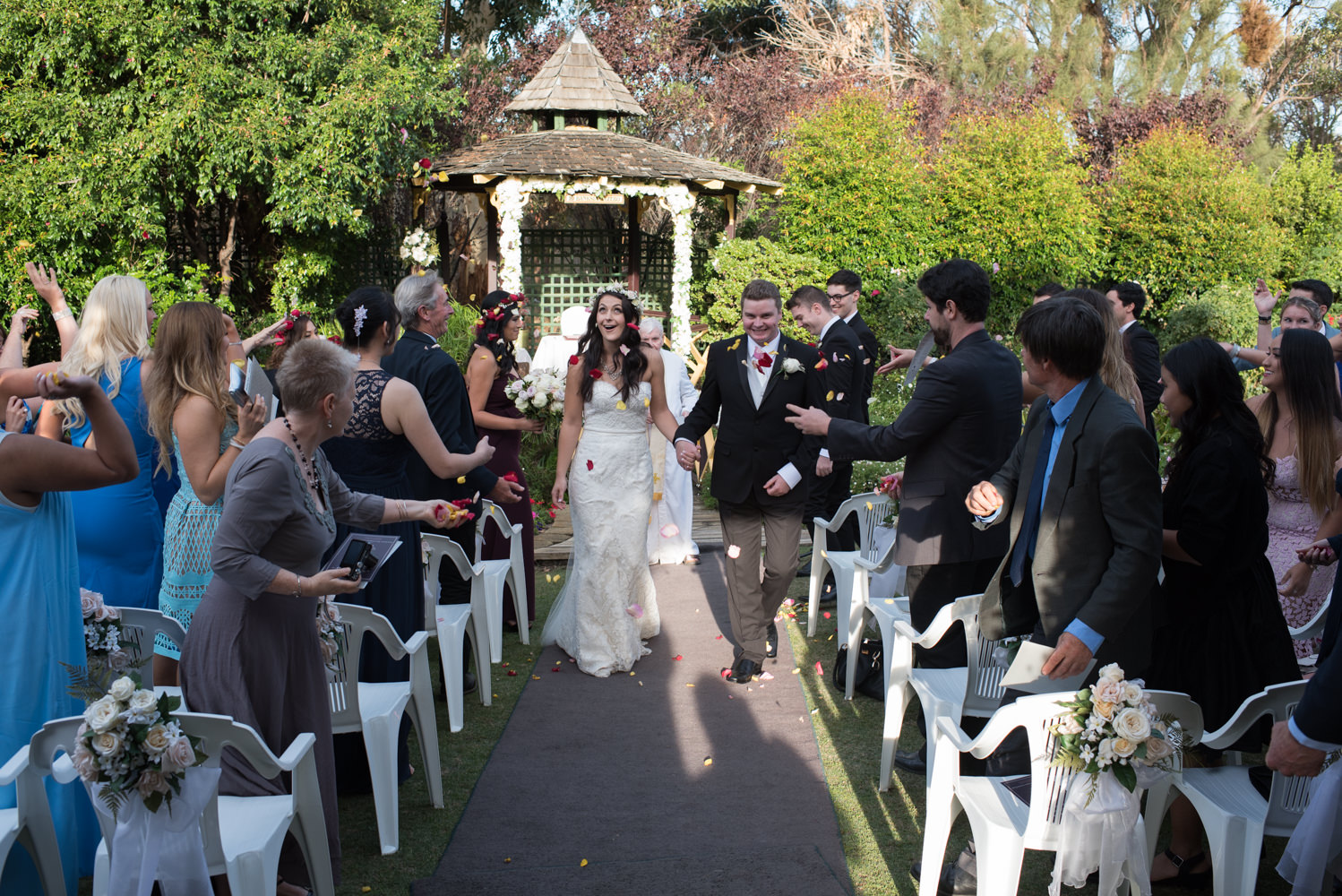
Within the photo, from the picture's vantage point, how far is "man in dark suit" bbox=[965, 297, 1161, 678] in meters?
3.09

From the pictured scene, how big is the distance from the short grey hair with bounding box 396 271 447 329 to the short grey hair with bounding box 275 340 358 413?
213cm

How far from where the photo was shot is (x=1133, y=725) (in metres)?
2.65

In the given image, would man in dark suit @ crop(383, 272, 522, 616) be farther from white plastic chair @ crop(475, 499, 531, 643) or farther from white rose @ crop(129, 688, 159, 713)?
white rose @ crop(129, 688, 159, 713)

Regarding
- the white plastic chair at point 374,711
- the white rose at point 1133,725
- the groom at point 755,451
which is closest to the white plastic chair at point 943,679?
the white rose at point 1133,725

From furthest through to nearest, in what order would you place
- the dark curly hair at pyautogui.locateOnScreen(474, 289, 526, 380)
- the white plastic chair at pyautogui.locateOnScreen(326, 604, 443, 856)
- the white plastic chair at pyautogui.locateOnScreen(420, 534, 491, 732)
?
the dark curly hair at pyautogui.locateOnScreen(474, 289, 526, 380), the white plastic chair at pyautogui.locateOnScreen(420, 534, 491, 732), the white plastic chair at pyautogui.locateOnScreen(326, 604, 443, 856)

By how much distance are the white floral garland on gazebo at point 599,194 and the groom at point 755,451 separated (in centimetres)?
997

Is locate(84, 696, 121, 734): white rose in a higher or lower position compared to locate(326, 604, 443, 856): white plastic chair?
higher

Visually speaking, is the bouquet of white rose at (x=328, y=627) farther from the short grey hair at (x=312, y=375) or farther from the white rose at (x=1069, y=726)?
the white rose at (x=1069, y=726)

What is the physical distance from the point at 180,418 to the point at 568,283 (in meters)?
14.5

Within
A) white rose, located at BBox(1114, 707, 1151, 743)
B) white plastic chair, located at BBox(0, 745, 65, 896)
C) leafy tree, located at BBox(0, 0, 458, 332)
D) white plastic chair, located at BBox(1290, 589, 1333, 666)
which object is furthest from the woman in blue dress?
leafy tree, located at BBox(0, 0, 458, 332)

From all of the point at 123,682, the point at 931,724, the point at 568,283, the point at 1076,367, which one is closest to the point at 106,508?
the point at 123,682

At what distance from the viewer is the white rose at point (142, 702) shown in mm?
2488

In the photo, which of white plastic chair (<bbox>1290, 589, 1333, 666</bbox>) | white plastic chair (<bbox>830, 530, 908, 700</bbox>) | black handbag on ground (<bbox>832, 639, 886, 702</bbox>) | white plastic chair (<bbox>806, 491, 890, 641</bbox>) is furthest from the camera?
white plastic chair (<bbox>806, 491, 890, 641</bbox>)

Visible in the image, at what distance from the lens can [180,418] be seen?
378cm
